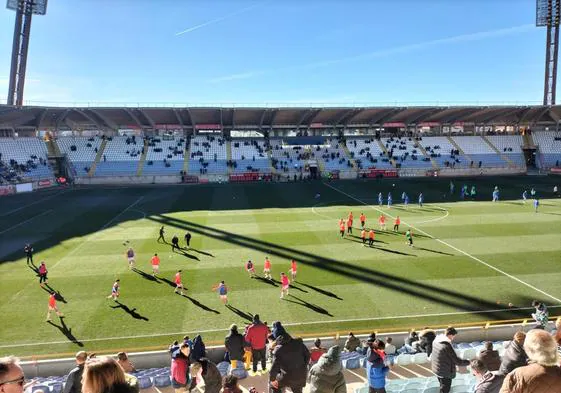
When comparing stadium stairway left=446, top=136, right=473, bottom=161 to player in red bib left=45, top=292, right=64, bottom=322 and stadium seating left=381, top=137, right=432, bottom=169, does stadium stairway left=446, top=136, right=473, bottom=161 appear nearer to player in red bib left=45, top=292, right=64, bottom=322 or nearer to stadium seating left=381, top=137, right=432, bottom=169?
stadium seating left=381, top=137, right=432, bottom=169

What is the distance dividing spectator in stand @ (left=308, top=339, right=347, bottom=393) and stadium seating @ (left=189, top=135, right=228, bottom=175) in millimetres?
51150

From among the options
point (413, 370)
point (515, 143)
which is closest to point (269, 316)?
point (413, 370)

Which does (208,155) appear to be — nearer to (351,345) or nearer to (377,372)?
(351,345)

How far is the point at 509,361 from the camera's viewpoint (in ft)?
20.4

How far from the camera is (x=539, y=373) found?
3566 mm

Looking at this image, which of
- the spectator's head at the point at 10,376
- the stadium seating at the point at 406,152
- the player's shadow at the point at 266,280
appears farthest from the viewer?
the stadium seating at the point at 406,152

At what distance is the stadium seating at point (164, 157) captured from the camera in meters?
55.2

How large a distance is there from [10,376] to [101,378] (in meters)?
0.98

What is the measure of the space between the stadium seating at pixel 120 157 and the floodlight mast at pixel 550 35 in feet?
216

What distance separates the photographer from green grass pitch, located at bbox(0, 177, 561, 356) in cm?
1436

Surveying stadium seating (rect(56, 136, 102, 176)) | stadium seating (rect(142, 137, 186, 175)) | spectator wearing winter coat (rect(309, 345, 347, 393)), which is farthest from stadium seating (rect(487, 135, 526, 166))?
spectator wearing winter coat (rect(309, 345, 347, 393))

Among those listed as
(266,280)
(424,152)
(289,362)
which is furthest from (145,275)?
(424,152)

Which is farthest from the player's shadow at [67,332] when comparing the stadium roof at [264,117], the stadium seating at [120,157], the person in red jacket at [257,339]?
the stadium roof at [264,117]

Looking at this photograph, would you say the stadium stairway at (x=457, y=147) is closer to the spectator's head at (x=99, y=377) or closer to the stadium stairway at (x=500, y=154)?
the stadium stairway at (x=500, y=154)
